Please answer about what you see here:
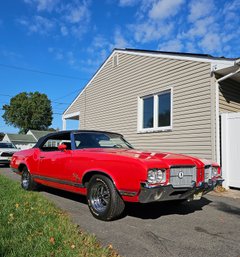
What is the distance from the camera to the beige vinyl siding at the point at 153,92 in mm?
9531

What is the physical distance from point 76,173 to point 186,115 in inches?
213

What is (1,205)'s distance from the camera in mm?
5629

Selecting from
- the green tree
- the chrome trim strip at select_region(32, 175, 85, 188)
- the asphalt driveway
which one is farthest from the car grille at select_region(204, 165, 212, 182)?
the green tree

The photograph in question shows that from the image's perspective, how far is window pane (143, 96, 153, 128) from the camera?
11.8 meters

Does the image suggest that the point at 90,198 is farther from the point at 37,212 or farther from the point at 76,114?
the point at 76,114

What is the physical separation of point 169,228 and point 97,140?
2.51m

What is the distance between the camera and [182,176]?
4.80m

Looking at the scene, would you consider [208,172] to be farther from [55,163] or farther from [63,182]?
[55,163]

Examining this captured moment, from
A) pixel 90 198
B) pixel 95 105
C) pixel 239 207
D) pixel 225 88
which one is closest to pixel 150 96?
pixel 225 88

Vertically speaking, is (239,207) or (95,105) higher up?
(95,105)

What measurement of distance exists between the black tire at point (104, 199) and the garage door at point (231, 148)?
16.0 ft

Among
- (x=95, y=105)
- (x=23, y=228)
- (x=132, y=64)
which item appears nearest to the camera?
(x=23, y=228)

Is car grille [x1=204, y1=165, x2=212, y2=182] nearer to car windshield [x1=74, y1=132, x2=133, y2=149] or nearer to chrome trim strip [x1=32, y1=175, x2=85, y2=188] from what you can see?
car windshield [x1=74, y1=132, x2=133, y2=149]

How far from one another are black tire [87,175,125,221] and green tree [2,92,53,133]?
6751cm
